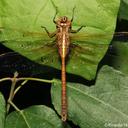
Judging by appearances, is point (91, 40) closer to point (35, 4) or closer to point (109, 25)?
point (109, 25)

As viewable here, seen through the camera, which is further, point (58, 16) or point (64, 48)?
point (64, 48)

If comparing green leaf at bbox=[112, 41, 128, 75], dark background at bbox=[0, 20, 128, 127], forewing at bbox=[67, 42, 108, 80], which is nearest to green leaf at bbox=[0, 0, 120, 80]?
forewing at bbox=[67, 42, 108, 80]

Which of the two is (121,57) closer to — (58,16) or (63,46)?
(63,46)

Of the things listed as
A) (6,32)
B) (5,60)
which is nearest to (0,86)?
(5,60)

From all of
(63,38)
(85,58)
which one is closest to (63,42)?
(63,38)

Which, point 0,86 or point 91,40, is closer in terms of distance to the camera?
point 91,40

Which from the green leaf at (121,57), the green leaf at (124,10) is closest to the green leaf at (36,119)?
the green leaf at (121,57)
